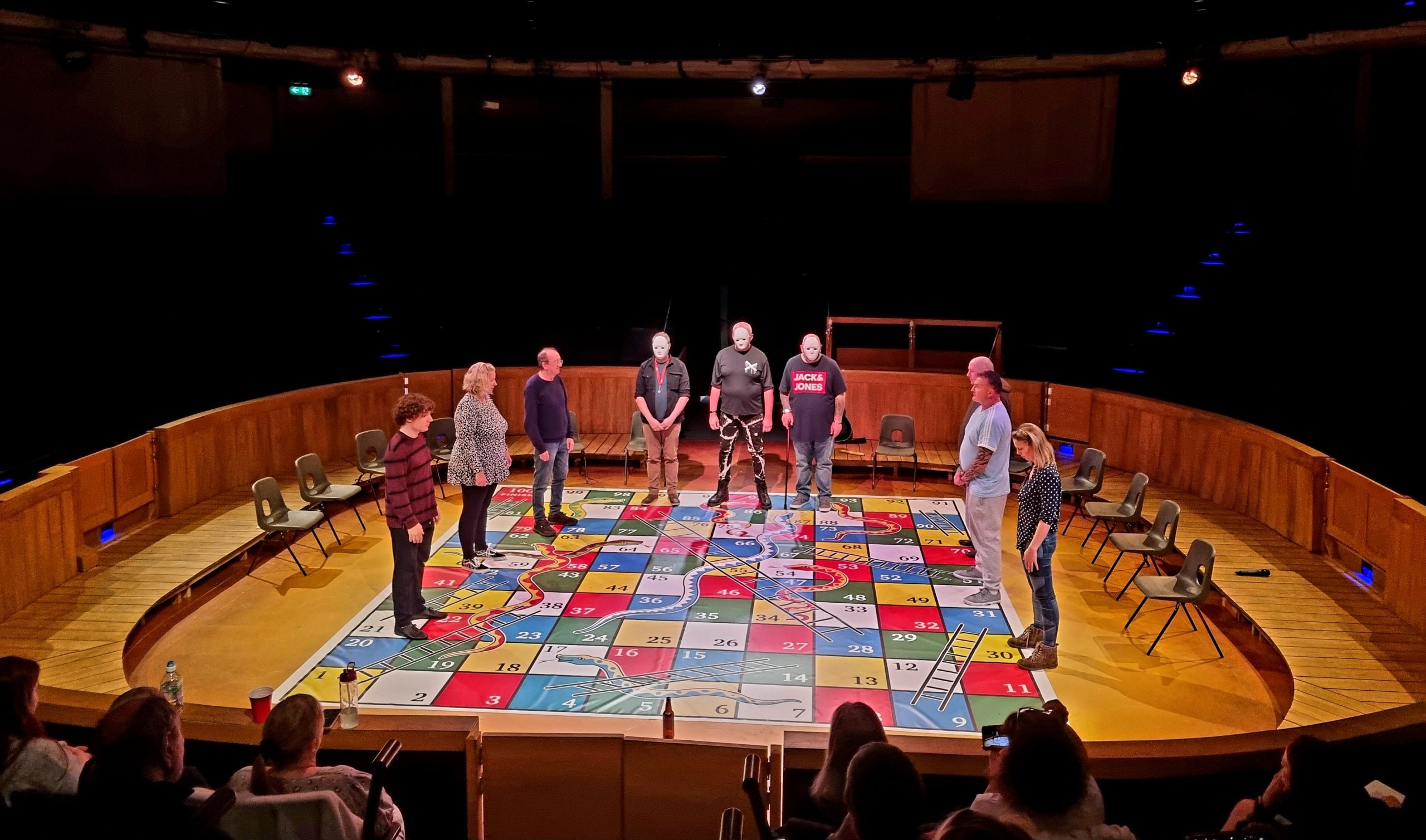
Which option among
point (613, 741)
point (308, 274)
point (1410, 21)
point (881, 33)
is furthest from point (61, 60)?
point (1410, 21)

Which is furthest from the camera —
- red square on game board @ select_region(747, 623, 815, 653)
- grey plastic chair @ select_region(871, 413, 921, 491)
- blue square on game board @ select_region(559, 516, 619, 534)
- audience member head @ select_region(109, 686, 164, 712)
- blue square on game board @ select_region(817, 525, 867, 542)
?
grey plastic chair @ select_region(871, 413, 921, 491)

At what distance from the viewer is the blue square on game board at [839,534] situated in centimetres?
861

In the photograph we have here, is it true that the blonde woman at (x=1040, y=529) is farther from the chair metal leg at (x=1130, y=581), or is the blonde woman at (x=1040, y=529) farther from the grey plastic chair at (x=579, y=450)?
the grey plastic chair at (x=579, y=450)

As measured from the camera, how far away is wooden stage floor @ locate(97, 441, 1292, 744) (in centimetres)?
572

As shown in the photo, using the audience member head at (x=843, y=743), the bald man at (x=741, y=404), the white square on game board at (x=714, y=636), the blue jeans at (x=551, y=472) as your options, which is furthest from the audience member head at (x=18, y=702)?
the bald man at (x=741, y=404)

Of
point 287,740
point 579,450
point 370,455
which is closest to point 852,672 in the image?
point 287,740

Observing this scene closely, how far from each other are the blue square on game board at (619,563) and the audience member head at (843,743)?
4751mm

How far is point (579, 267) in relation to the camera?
1363 cm

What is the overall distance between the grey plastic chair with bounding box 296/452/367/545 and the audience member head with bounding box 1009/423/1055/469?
5.15 meters

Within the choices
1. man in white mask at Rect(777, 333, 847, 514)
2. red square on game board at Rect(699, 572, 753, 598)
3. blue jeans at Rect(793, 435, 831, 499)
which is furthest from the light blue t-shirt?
blue jeans at Rect(793, 435, 831, 499)

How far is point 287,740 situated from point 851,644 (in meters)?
4.05

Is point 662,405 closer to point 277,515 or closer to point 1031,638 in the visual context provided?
point 277,515

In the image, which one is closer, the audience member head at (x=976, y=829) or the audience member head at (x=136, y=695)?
the audience member head at (x=976, y=829)

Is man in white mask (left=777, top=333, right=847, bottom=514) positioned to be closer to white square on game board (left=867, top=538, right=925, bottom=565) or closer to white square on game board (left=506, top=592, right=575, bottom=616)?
white square on game board (left=867, top=538, right=925, bottom=565)
